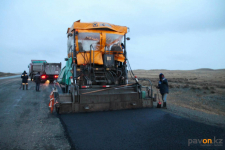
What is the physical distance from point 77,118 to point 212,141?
163 inches

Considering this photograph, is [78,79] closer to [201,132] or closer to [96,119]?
[96,119]

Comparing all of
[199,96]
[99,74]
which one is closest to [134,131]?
[99,74]

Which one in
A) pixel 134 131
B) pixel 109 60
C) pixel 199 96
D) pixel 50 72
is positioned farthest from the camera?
pixel 50 72

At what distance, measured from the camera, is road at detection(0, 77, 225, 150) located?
4.25m

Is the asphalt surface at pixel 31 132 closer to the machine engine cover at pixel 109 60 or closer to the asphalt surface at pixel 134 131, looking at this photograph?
the asphalt surface at pixel 134 131

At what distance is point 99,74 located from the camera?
8469 mm

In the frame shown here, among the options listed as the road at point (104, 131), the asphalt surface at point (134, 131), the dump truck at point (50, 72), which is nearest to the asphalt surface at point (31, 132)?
the road at point (104, 131)

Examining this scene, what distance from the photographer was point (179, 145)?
415 centimetres

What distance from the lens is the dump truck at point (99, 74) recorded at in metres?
7.29

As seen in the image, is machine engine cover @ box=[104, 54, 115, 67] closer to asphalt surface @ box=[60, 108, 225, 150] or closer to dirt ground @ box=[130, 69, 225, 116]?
asphalt surface @ box=[60, 108, 225, 150]

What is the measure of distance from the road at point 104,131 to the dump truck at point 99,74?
57 centimetres

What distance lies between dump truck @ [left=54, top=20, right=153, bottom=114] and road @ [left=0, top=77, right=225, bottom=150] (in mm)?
571

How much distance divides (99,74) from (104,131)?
12.2 feet

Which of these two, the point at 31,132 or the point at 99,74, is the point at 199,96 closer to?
the point at 99,74
